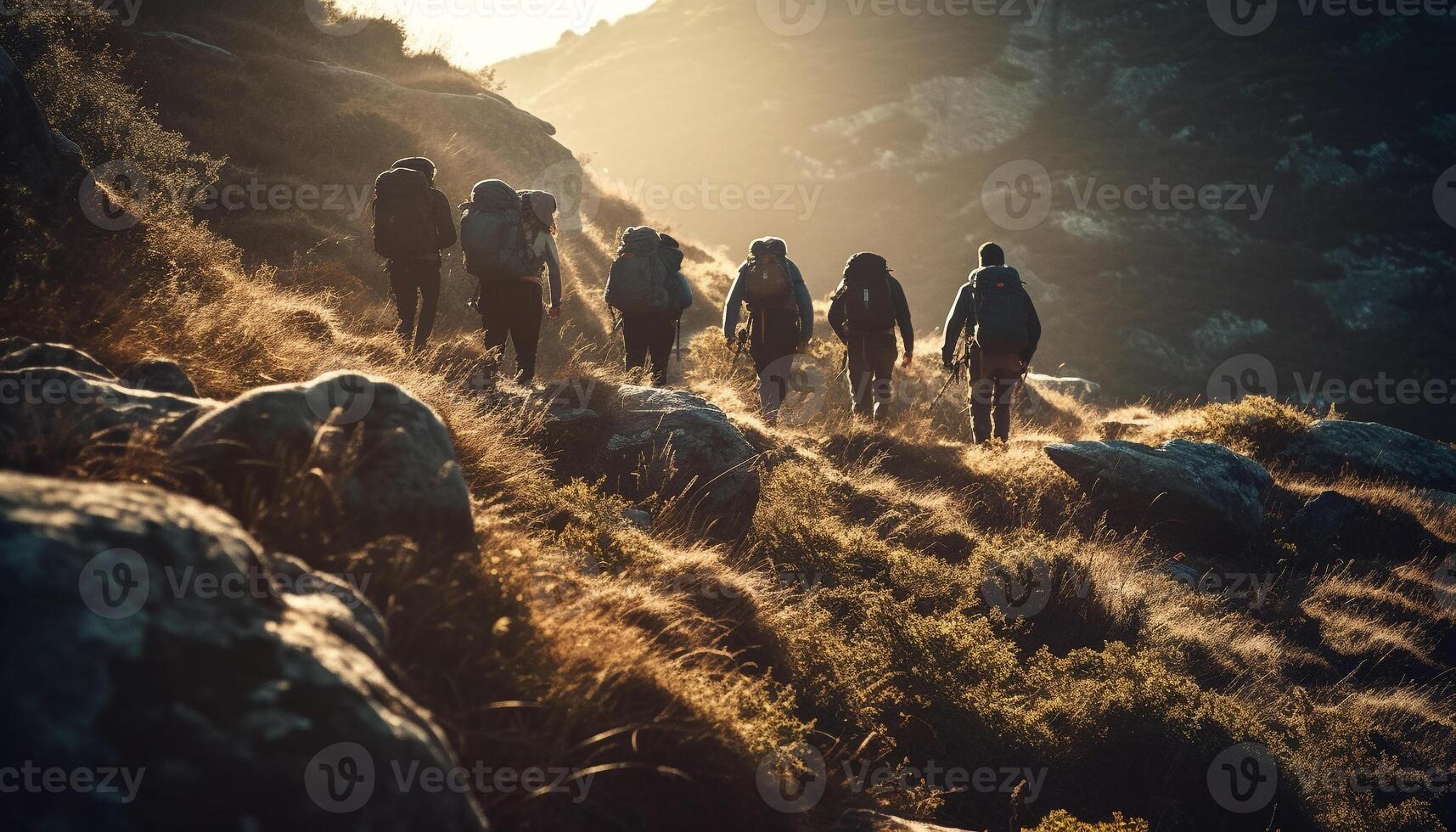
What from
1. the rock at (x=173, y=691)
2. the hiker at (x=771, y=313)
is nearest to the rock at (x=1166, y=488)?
the hiker at (x=771, y=313)

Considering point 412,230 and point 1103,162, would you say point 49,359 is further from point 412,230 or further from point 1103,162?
point 1103,162

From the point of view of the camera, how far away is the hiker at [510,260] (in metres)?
7.68

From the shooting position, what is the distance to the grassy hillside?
2785 millimetres

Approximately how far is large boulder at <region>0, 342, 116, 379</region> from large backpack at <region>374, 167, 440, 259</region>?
15.8ft

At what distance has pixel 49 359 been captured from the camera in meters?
3.34

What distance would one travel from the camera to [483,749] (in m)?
2.44

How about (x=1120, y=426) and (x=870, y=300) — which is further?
(x=1120, y=426)

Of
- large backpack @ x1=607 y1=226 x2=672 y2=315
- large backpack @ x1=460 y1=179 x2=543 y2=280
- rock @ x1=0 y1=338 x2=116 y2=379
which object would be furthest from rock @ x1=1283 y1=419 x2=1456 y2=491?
rock @ x1=0 y1=338 x2=116 y2=379

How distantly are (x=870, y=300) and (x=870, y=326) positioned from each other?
0.40m

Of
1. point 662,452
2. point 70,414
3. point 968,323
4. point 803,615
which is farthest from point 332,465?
point 968,323

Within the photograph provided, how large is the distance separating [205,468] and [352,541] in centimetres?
59

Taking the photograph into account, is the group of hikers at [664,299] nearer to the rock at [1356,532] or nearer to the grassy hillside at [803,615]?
the grassy hillside at [803,615]

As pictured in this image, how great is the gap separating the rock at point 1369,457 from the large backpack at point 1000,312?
6007mm

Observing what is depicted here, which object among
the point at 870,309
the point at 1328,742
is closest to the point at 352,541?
the point at 1328,742
